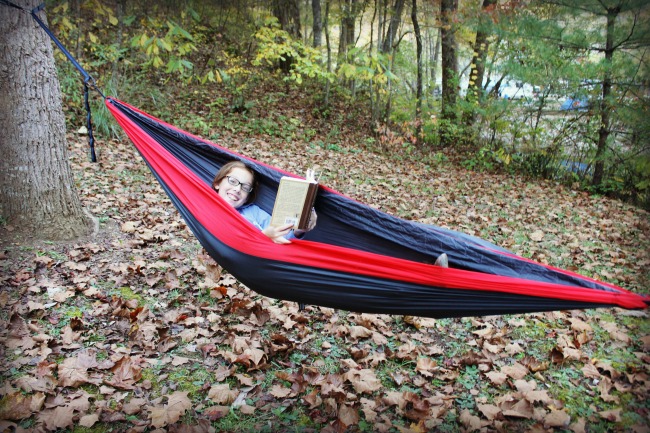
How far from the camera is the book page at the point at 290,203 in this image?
65.6 inches

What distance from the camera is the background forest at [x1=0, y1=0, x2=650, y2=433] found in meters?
1.66

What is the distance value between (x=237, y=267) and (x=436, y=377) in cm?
99

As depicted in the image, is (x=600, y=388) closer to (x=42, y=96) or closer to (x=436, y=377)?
(x=436, y=377)

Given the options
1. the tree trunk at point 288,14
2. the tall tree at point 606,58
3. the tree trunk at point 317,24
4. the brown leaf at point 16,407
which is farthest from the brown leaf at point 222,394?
the tree trunk at point 288,14

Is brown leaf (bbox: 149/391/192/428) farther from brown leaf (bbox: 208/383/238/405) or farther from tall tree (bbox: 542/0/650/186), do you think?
tall tree (bbox: 542/0/650/186)

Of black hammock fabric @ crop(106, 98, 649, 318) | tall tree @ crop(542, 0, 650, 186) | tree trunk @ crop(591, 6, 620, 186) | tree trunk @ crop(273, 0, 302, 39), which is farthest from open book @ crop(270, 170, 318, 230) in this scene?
tree trunk @ crop(273, 0, 302, 39)

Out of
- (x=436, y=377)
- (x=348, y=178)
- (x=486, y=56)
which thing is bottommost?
(x=436, y=377)

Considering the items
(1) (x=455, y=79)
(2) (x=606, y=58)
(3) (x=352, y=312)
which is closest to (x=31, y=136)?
(3) (x=352, y=312)

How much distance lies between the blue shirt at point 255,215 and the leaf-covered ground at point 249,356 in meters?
0.45

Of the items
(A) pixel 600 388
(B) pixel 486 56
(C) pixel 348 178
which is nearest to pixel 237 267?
(A) pixel 600 388

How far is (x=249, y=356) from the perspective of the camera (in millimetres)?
1874

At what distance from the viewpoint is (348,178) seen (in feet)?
16.9

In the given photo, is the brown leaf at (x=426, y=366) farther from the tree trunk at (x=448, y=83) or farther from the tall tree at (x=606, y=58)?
the tree trunk at (x=448, y=83)

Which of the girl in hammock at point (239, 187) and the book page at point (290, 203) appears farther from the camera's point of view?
the girl in hammock at point (239, 187)
